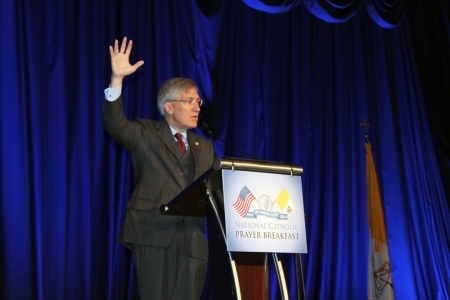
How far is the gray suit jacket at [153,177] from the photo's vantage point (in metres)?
3.10

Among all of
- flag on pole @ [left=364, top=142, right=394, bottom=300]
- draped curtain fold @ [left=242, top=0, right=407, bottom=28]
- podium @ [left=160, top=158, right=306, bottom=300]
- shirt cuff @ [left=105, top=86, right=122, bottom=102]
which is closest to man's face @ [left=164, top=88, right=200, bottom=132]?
shirt cuff @ [left=105, top=86, right=122, bottom=102]

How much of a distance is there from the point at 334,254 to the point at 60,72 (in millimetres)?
2876

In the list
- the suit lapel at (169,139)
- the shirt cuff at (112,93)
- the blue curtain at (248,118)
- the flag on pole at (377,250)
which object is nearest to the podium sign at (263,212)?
the suit lapel at (169,139)

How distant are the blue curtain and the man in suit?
988 mm

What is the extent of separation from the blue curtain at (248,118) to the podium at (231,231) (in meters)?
1.65

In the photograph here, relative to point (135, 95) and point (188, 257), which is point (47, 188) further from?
point (188, 257)

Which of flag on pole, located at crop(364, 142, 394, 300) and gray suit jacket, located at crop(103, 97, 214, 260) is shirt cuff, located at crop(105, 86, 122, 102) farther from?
flag on pole, located at crop(364, 142, 394, 300)

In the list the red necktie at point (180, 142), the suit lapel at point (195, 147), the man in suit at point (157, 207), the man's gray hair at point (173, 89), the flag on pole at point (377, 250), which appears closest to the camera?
the man in suit at point (157, 207)

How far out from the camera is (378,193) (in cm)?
520

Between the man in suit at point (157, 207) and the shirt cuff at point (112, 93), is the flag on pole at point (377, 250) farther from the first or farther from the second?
the shirt cuff at point (112, 93)

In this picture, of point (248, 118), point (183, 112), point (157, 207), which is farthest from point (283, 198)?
point (248, 118)

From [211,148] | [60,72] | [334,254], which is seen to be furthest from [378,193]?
[60,72]

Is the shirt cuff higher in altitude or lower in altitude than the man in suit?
higher

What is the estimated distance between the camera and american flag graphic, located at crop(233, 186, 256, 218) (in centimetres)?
240
